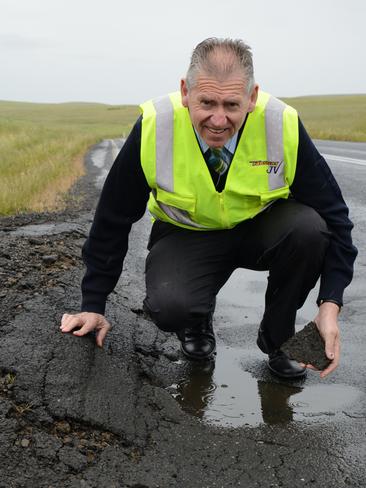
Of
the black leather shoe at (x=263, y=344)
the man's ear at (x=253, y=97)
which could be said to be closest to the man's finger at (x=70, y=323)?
the black leather shoe at (x=263, y=344)

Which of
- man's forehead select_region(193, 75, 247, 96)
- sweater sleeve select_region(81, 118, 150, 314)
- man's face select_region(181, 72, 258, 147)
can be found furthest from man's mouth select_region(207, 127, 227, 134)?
sweater sleeve select_region(81, 118, 150, 314)

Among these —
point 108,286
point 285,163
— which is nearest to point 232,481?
point 108,286

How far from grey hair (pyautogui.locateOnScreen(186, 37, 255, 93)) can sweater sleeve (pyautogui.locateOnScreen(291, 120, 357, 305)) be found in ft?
1.36

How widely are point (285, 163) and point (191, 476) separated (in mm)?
1359

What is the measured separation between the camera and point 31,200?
25.0 ft

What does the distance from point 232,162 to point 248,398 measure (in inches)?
42.2

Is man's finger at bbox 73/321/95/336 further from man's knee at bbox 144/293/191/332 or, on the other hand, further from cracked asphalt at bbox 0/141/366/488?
man's knee at bbox 144/293/191/332

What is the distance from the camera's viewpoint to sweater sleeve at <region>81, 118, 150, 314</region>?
110 inches

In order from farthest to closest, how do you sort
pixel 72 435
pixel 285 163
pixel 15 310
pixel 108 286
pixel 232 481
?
pixel 15 310, pixel 108 286, pixel 285 163, pixel 72 435, pixel 232 481

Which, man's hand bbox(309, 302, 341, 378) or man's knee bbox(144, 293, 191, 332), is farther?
man's knee bbox(144, 293, 191, 332)

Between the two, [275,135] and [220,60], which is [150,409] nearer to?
[275,135]

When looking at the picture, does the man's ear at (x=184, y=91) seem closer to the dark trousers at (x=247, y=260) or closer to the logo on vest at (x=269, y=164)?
the logo on vest at (x=269, y=164)

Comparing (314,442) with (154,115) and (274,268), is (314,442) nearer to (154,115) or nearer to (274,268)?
(274,268)

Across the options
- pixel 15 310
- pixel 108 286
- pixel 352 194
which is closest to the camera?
pixel 108 286
